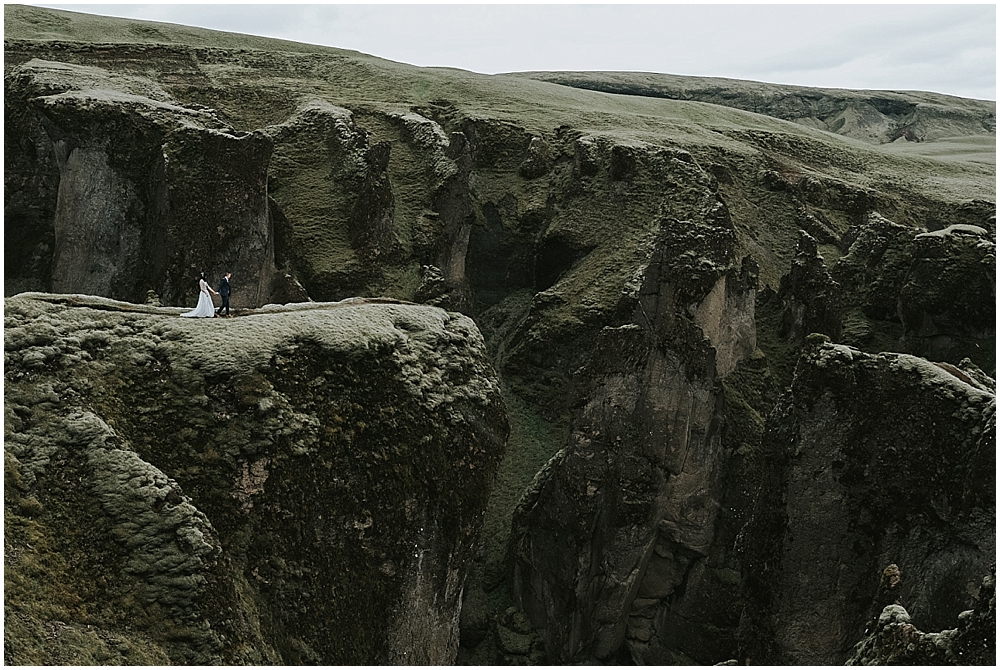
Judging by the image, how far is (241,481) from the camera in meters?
17.9

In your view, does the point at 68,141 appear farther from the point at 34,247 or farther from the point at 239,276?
the point at 239,276

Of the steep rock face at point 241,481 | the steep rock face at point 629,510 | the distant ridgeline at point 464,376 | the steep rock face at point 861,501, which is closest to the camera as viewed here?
the steep rock face at point 241,481

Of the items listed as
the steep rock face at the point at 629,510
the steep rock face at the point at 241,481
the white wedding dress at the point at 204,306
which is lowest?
the steep rock face at the point at 629,510

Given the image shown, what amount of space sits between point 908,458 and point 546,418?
25.2m

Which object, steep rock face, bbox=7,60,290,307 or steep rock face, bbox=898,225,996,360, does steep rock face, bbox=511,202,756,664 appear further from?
steep rock face, bbox=7,60,290,307

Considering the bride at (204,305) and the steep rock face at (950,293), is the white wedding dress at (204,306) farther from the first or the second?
the steep rock face at (950,293)

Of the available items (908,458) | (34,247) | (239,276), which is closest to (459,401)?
(908,458)

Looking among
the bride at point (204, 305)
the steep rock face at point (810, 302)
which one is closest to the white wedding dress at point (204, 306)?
the bride at point (204, 305)

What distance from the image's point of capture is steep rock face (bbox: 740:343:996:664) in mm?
22125

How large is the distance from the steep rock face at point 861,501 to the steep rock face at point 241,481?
35.3 feet

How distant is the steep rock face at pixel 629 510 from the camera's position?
112ft

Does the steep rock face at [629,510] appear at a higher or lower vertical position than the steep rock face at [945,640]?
lower

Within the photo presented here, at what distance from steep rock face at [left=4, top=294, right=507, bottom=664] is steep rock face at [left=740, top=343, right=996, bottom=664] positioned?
423 inches

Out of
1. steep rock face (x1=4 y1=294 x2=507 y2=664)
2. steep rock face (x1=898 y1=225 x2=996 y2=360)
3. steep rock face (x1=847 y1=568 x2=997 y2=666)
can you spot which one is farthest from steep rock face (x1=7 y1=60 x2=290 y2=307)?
steep rock face (x1=898 y1=225 x2=996 y2=360)
